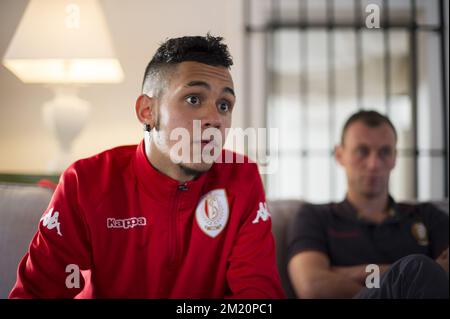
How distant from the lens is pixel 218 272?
51cm

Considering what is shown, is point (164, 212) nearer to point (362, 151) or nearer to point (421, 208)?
point (362, 151)

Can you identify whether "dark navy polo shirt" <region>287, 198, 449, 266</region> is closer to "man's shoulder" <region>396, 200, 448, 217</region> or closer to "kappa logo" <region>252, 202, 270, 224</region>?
"man's shoulder" <region>396, 200, 448, 217</region>

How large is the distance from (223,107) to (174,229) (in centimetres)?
15

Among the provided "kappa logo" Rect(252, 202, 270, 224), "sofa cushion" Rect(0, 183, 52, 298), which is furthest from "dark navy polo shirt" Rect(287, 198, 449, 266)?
"sofa cushion" Rect(0, 183, 52, 298)

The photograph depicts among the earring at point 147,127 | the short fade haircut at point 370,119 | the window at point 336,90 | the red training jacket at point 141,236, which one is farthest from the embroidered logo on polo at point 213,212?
the window at point 336,90

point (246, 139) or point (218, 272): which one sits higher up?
point (246, 139)

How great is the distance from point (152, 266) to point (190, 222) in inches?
2.6

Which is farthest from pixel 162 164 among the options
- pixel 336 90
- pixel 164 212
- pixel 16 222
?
pixel 336 90

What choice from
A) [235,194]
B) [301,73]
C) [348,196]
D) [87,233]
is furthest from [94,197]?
[301,73]

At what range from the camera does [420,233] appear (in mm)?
758

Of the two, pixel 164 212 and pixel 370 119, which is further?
pixel 370 119
